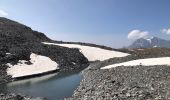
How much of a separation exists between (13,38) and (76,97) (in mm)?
61707

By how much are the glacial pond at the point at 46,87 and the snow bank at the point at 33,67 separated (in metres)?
3.63

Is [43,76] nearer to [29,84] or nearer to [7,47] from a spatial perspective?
[29,84]

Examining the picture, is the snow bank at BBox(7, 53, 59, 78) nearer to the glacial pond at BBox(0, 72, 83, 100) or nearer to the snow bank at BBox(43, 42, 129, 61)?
the glacial pond at BBox(0, 72, 83, 100)

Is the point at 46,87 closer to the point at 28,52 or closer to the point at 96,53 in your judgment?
the point at 28,52

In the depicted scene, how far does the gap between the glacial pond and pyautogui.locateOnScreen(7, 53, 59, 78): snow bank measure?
11.9ft

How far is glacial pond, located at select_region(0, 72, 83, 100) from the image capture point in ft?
142

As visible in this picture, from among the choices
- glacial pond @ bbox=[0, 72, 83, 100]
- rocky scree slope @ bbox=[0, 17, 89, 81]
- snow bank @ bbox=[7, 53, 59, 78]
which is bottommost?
glacial pond @ bbox=[0, 72, 83, 100]

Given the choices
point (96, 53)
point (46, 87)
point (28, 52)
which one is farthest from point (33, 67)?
point (96, 53)

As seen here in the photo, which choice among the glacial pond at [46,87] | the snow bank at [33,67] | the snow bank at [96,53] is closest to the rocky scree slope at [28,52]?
the snow bank at [33,67]

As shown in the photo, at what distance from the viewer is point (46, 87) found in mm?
51125

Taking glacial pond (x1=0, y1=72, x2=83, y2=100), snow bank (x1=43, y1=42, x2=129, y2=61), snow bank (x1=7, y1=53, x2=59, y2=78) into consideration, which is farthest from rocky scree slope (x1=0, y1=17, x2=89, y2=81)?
glacial pond (x1=0, y1=72, x2=83, y2=100)

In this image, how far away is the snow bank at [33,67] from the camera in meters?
65.4

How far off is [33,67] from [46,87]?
21.0m

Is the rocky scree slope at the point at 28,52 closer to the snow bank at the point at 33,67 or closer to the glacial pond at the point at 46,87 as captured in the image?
the snow bank at the point at 33,67
